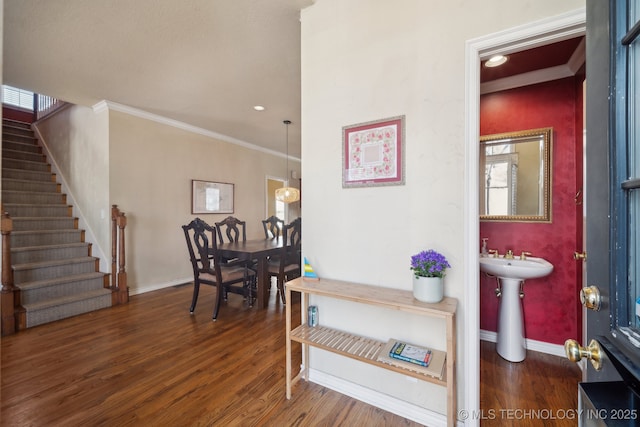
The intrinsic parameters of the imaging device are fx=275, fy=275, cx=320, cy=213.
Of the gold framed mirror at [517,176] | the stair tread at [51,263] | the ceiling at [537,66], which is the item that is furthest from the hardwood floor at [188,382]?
the ceiling at [537,66]

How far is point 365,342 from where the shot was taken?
1659 millimetres

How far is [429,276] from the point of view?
139 centimetres

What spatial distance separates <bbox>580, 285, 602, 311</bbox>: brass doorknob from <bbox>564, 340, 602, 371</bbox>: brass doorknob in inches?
3.0

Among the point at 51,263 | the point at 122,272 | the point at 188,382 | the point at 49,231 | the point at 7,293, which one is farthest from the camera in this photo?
the point at 49,231

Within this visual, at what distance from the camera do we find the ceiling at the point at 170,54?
6.40 feet

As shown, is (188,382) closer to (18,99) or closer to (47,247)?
(47,247)

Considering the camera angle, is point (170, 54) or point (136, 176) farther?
point (136, 176)

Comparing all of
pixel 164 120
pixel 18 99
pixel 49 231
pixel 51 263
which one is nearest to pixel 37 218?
pixel 49 231

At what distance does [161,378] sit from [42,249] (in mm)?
2841

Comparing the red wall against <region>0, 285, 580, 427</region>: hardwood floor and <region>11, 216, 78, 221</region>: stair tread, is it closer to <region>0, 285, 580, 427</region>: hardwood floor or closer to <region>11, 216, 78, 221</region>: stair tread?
<region>0, 285, 580, 427</region>: hardwood floor

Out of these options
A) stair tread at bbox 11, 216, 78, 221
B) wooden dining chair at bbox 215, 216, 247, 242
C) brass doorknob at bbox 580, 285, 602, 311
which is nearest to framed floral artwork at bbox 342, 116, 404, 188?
brass doorknob at bbox 580, 285, 602, 311

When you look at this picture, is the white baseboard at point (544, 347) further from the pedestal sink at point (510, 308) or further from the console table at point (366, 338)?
the console table at point (366, 338)

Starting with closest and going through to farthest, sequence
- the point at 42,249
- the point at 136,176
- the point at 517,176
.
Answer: the point at 517,176 → the point at 42,249 → the point at 136,176

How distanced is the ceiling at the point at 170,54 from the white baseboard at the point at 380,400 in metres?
2.46
